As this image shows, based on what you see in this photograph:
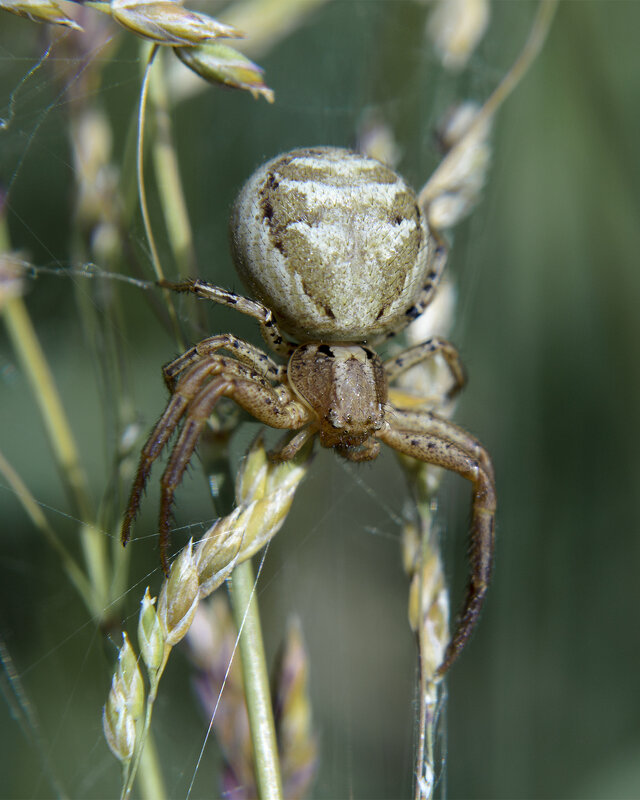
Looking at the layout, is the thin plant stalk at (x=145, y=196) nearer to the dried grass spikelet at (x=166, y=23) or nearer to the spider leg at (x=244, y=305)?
the spider leg at (x=244, y=305)

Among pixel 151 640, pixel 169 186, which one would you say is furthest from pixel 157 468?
pixel 169 186

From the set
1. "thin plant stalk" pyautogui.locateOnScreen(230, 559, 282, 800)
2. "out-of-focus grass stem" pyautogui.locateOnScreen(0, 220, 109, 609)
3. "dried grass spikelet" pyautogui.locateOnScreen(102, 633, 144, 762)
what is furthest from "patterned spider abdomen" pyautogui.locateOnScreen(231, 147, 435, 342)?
"dried grass spikelet" pyautogui.locateOnScreen(102, 633, 144, 762)

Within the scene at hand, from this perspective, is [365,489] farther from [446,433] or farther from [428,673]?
[428,673]

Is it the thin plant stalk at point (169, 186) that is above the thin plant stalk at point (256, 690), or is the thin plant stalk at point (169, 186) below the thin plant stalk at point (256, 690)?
above

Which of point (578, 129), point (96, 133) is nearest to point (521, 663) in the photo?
point (578, 129)

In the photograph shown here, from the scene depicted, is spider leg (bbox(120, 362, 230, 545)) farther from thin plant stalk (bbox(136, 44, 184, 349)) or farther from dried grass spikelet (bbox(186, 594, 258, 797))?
dried grass spikelet (bbox(186, 594, 258, 797))

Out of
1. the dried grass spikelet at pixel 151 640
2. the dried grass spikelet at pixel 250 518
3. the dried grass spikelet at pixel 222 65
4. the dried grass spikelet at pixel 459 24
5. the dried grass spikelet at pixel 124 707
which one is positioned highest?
the dried grass spikelet at pixel 459 24

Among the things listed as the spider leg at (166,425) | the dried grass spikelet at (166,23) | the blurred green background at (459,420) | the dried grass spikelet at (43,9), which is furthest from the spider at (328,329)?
the dried grass spikelet at (43,9)
